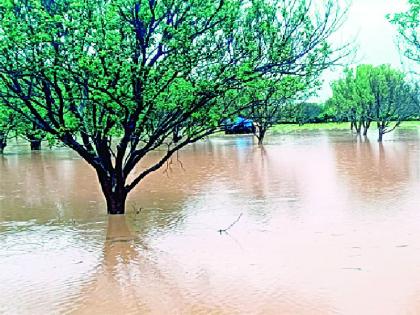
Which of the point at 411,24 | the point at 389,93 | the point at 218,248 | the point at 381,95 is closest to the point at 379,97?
the point at 381,95

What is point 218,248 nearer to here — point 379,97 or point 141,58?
point 141,58

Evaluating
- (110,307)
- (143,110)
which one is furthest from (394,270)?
(143,110)

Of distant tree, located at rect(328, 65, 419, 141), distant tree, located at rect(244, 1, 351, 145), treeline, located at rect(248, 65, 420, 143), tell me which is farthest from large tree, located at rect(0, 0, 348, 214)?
distant tree, located at rect(328, 65, 419, 141)

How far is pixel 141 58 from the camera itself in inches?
374

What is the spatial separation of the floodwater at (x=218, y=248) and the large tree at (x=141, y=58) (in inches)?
61.3

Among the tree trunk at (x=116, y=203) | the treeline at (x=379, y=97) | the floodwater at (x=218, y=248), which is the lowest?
the floodwater at (x=218, y=248)

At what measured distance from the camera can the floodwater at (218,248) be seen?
5.75 meters

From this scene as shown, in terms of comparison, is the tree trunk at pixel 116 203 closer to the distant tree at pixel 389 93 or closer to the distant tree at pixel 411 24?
the distant tree at pixel 411 24

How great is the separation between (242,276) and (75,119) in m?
4.61

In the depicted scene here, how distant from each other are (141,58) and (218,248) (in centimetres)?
337

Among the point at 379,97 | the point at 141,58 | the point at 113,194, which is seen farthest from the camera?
the point at 379,97

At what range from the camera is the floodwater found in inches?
227

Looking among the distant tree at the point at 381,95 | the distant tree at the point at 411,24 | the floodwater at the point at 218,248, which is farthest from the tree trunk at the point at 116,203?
the distant tree at the point at 381,95

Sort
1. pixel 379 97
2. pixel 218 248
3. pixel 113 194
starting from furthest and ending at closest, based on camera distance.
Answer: pixel 379 97
pixel 113 194
pixel 218 248
